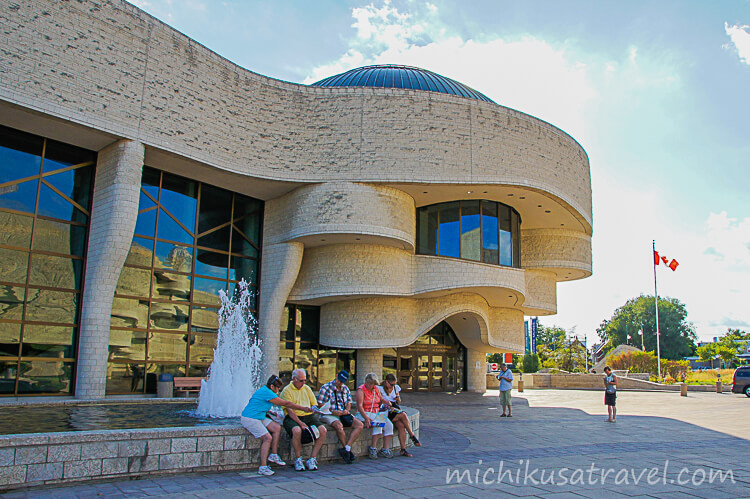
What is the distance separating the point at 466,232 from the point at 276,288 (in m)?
8.19

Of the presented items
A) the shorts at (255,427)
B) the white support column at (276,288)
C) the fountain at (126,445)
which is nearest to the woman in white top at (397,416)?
the fountain at (126,445)

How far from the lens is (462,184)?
22.2m

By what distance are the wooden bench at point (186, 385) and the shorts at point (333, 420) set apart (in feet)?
38.5

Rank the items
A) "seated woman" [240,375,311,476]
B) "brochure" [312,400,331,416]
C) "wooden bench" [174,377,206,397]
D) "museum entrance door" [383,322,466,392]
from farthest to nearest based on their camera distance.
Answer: "museum entrance door" [383,322,466,392] → "wooden bench" [174,377,206,397] → "brochure" [312,400,331,416] → "seated woman" [240,375,311,476]

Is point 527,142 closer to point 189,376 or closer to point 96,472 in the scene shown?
point 189,376

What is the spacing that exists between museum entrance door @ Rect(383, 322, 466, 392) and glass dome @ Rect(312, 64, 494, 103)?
38.4 ft

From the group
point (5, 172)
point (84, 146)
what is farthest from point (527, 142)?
point (5, 172)

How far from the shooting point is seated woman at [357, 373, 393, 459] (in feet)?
29.4

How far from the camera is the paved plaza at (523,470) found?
20.9 ft

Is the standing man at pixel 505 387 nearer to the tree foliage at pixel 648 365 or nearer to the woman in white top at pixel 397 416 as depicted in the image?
the woman in white top at pixel 397 416

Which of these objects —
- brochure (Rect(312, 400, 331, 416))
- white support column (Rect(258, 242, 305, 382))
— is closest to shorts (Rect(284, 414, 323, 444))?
brochure (Rect(312, 400, 331, 416))

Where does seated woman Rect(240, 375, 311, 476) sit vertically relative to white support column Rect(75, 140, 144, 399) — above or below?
below

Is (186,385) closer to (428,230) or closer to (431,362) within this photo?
(428,230)

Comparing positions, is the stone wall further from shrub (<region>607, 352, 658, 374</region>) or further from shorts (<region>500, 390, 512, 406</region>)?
shrub (<region>607, 352, 658, 374</region>)
